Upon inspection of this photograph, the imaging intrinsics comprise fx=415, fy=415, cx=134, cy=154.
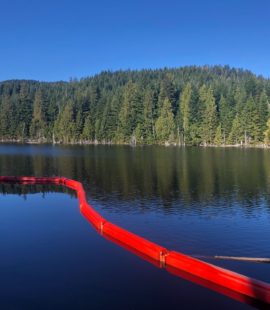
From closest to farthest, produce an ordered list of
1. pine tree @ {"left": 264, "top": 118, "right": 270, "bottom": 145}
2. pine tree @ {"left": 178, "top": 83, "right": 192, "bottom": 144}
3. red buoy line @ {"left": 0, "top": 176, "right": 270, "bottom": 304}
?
red buoy line @ {"left": 0, "top": 176, "right": 270, "bottom": 304}, pine tree @ {"left": 264, "top": 118, "right": 270, "bottom": 145}, pine tree @ {"left": 178, "top": 83, "right": 192, "bottom": 144}

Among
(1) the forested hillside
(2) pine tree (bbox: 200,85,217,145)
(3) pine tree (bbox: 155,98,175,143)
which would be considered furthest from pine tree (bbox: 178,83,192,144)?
(2) pine tree (bbox: 200,85,217,145)

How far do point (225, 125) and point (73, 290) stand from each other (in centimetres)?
14207

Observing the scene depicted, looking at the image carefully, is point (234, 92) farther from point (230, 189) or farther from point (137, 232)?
point (137, 232)

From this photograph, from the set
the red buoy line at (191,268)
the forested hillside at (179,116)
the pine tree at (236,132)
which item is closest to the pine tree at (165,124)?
the forested hillside at (179,116)

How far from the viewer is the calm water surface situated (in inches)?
784

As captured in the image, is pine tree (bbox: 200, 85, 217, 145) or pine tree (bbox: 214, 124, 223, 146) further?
pine tree (bbox: 200, 85, 217, 145)

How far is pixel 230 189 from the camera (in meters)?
49.5

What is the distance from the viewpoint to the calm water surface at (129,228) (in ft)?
65.3

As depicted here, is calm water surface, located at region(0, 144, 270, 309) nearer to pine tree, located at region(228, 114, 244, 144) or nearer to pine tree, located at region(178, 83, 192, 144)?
pine tree, located at region(228, 114, 244, 144)

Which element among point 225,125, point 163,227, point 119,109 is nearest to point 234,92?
point 225,125

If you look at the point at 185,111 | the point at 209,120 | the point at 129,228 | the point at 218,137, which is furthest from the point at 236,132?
the point at 129,228

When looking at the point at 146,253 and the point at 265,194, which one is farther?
the point at 265,194

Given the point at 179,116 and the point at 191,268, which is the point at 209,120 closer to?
the point at 179,116

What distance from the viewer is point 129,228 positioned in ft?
106
